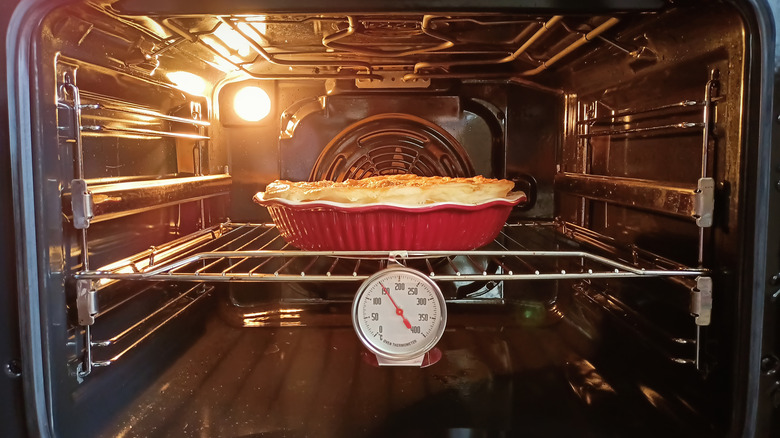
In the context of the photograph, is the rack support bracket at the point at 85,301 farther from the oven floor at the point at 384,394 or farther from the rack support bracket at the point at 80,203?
the oven floor at the point at 384,394

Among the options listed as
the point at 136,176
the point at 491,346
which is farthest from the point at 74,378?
the point at 491,346

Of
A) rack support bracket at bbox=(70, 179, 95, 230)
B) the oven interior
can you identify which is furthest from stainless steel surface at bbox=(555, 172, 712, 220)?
rack support bracket at bbox=(70, 179, 95, 230)

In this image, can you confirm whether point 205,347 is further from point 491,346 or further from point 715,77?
point 715,77

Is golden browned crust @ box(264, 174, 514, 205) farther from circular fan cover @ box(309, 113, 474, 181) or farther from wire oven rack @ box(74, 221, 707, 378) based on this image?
circular fan cover @ box(309, 113, 474, 181)

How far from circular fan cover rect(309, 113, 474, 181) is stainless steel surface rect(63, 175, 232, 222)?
0.87 feet

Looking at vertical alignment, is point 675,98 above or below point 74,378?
above

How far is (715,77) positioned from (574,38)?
13.0 inches

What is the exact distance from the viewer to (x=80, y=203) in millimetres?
739

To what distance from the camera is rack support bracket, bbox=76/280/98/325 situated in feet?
2.47

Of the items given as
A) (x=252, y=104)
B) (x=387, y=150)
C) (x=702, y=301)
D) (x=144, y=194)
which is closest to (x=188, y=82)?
(x=252, y=104)

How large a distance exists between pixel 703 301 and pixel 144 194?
90cm

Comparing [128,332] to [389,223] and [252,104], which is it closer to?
[389,223]

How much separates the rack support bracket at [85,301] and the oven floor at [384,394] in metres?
0.19

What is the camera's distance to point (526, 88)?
50.7 inches
